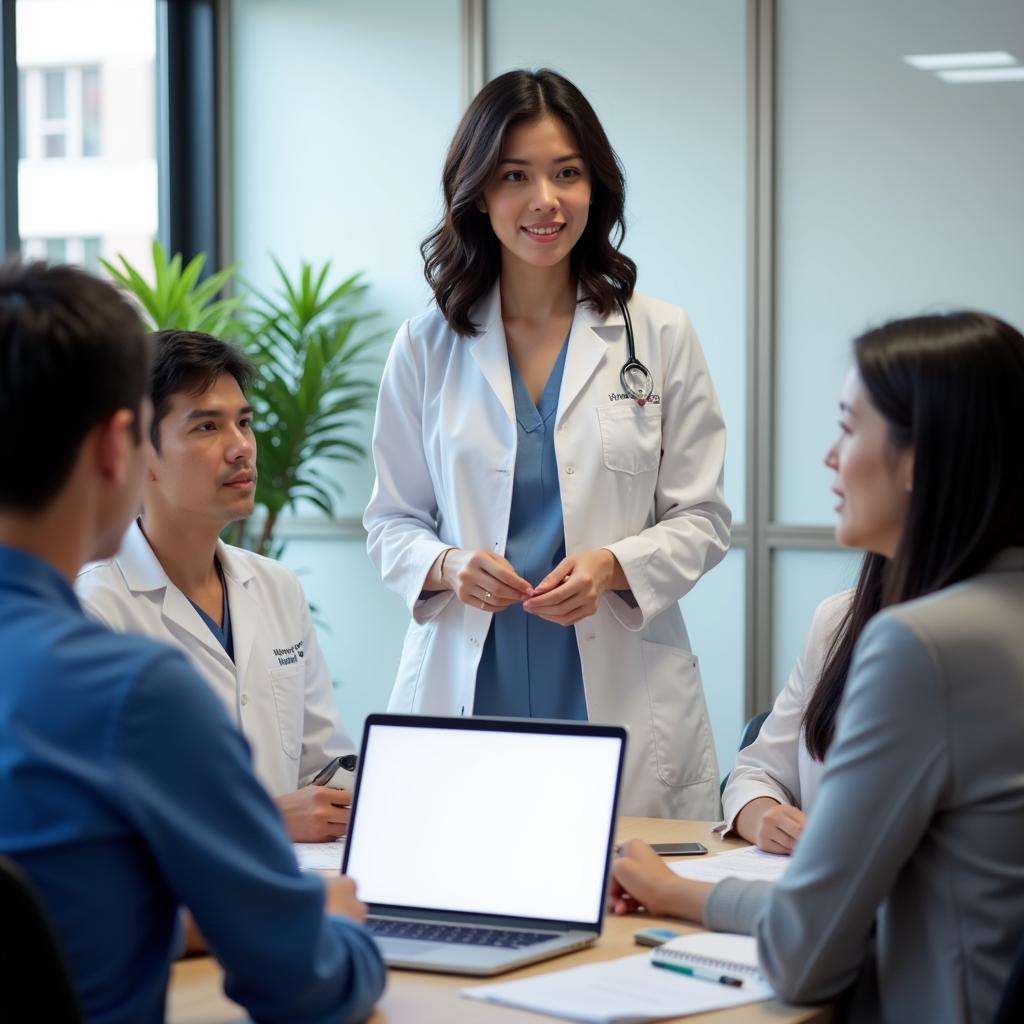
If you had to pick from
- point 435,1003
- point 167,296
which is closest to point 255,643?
point 435,1003

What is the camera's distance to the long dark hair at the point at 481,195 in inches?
99.2

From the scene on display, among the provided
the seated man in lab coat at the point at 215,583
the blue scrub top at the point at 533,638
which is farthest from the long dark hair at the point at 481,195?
the seated man in lab coat at the point at 215,583

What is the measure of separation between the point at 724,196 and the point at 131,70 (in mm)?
2220

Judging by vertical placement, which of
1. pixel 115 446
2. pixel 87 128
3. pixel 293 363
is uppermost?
pixel 87 128

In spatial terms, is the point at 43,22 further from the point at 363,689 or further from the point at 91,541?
the point at 91,541

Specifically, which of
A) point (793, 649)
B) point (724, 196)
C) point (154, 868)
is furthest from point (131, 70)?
point (154, 868)

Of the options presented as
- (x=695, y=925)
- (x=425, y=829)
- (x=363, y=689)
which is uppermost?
(x=425, y=829)

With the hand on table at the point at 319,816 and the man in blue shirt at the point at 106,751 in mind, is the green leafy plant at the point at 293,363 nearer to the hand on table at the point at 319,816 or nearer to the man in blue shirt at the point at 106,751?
the hand on table at the point at 319,816

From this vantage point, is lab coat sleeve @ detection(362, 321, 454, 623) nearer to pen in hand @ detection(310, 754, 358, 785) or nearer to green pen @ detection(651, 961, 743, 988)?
pen in hand @ detection(310, 754, 358, 785)

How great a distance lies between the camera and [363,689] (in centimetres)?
508

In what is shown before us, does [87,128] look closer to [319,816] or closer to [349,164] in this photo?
[349,164]

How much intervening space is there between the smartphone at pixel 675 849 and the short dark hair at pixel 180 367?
1000mm

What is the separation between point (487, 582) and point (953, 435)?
3.46 ft

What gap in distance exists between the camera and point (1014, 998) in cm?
122
